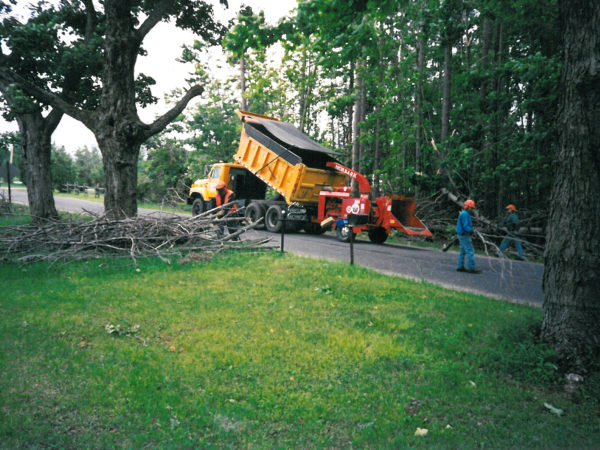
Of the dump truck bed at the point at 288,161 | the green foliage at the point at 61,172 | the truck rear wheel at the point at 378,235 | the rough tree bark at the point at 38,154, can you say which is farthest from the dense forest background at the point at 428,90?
the green foliage at the point at 61,172

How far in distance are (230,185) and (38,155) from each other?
738cm

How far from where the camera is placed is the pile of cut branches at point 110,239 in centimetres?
828

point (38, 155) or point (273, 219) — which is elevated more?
point (38, 155)

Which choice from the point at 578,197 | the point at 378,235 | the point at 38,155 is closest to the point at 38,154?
the point at 38,155

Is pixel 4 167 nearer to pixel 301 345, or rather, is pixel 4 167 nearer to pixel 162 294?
pixel 162 294

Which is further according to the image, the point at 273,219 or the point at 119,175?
the point at 273,219

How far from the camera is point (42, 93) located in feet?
35.1

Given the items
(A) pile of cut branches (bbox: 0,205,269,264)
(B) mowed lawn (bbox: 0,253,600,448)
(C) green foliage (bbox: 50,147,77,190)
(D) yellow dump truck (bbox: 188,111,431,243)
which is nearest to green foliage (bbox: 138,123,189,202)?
(D) yellow dump truck (bbox: 188,111,431,243)

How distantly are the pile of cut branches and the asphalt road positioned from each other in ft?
2.92

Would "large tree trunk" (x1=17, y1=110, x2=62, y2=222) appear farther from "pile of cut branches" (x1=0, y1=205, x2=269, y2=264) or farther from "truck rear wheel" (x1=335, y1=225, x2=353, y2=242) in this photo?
"truck rear wheel" (x1=335, y1=225, x2=353, y2=242)

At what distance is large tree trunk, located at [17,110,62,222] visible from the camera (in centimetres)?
1448

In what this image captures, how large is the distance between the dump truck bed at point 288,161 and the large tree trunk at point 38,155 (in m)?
7.33

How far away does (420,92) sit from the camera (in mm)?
18078

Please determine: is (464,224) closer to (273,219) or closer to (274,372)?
(274,372)
